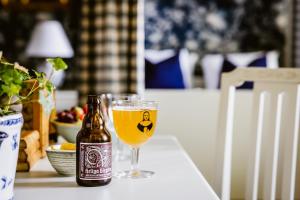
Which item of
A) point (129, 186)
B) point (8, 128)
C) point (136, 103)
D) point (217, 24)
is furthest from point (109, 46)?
point (8, 128)

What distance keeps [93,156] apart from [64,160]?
0.44ft

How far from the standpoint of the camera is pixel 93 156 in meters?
0.96

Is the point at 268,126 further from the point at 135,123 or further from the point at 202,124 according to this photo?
the point at 202,124

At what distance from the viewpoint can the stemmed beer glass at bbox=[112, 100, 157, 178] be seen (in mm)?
1109

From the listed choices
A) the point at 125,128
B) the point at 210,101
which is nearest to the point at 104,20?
the point at 210,101

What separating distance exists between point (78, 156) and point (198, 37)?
3566 millimetres

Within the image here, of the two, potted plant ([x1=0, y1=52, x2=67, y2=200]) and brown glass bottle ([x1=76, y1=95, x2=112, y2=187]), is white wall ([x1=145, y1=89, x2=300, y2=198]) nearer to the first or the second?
brown glass bottle ([x1=76, y1=95, x2=112, y2=187])

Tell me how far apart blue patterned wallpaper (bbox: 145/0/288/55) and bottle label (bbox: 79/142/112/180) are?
353 cm

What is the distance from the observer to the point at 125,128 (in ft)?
3.66

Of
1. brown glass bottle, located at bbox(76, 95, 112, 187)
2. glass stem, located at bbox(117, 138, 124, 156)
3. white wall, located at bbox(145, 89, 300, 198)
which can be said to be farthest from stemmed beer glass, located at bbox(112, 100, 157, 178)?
white wall, located at bbox(145, 89, 300, 198)

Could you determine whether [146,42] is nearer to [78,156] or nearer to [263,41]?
[263,41]

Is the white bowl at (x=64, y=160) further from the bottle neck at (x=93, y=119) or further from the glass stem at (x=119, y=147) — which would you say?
the glass stem at (x=119, y=147)

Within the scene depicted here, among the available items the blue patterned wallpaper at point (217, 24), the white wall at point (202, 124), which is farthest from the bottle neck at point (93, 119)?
the blue patterned wallpaper at point (217, 24)

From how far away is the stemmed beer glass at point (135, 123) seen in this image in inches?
43.7
